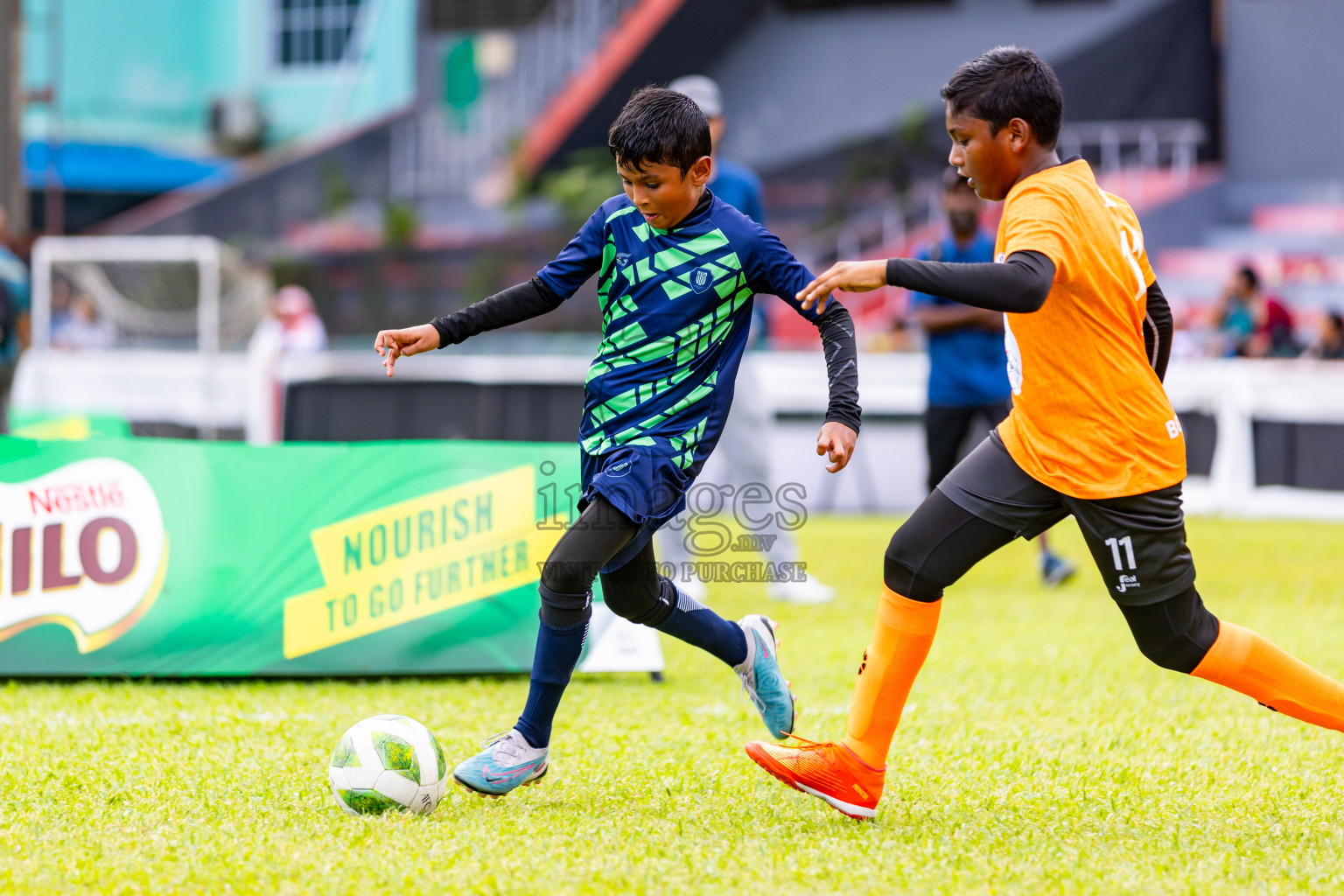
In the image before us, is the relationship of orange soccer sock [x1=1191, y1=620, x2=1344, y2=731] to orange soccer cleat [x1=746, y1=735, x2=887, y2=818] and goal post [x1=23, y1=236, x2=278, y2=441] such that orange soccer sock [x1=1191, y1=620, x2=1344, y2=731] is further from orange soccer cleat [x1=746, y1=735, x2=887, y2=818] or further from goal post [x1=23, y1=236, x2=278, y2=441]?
goal post [x1=23, y1=236, x2=278, y2=441]

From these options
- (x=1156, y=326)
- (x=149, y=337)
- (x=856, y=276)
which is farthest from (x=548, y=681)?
(x=149, y=337)

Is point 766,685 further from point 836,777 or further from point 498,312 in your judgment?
point 498,312

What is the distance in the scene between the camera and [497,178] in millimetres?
23703

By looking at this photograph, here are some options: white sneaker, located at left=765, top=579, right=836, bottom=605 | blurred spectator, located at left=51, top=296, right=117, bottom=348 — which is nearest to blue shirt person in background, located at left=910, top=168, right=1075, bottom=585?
white sneaker, located at left=765, top=579, right=836, bottom=605

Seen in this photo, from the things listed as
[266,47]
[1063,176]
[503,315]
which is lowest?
[503,315]

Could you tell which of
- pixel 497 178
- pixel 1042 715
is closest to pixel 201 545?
pixel 1042 715

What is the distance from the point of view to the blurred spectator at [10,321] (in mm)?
9422

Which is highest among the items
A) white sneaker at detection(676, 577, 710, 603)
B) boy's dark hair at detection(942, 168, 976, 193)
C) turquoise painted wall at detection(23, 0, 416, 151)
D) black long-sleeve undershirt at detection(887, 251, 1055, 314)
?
turquoise painted wall at detection(23, 0, 416, 151)

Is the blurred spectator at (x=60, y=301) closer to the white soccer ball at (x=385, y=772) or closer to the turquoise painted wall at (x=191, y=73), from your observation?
Answer: the turquoise painted wall at (x=191, y=73)

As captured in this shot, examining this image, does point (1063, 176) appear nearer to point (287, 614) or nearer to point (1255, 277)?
point (287, 614)

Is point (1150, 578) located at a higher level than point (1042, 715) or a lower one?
higher

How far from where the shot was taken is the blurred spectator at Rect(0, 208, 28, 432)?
942 centimetres

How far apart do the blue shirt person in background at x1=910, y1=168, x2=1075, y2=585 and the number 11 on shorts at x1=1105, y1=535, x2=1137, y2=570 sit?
13.4ft

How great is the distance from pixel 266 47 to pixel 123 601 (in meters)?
26.4
